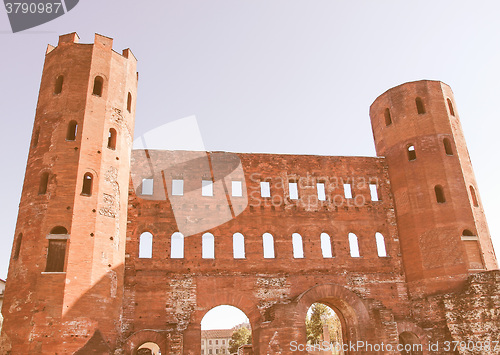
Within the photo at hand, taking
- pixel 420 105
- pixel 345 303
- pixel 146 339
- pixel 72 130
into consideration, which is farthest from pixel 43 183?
pixel 420 105

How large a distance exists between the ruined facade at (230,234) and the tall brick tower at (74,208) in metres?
0.06

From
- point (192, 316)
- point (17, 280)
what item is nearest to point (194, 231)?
point (192, 316)

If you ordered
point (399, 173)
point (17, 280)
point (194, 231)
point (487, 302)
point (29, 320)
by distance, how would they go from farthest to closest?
point (399, 173) → point (194, 231) → point (487, 302) → point (17, 280) → point (29, 320)

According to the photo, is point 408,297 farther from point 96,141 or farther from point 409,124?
point 96,141

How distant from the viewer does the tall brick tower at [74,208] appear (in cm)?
1430

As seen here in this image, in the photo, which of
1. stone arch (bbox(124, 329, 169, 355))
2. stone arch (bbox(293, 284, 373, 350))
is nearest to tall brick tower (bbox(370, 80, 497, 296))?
stone arch (bbox(293, 284, 373, 350))

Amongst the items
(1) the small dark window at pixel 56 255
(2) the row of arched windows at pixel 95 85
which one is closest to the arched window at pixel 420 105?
(2) the row of arched windows at pixel 95 85

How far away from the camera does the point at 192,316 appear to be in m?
17.0

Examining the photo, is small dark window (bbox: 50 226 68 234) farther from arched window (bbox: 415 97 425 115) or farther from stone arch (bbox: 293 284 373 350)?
arched window (bbox: 415 97 425 115)

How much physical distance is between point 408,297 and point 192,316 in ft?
31.5

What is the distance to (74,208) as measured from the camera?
619 inches

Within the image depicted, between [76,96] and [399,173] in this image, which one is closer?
[76,96]

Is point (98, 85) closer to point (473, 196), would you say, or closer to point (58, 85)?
point (58, 85)

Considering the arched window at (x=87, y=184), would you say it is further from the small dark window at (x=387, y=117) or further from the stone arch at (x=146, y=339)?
the small dark window at (x=387, y=117)
